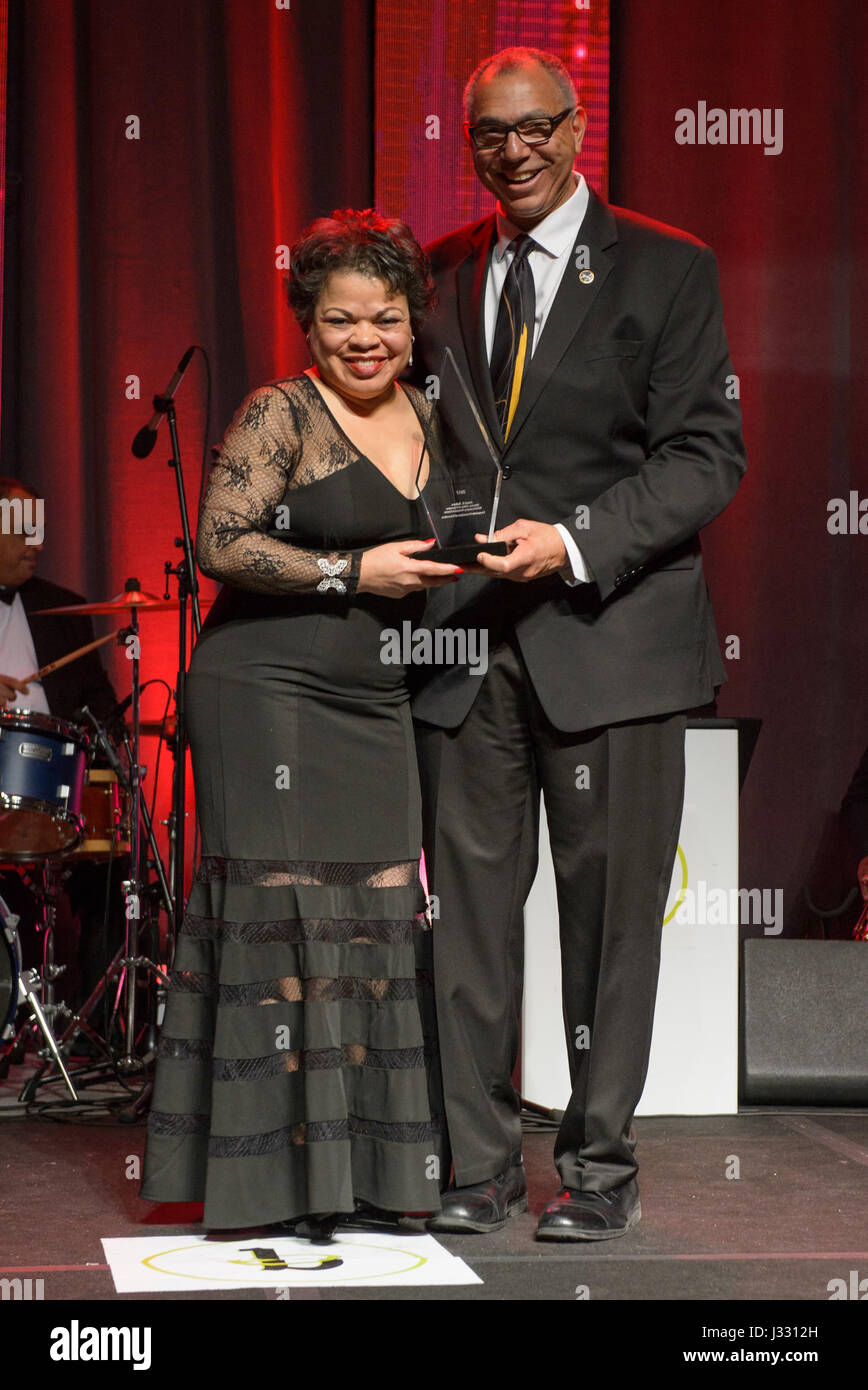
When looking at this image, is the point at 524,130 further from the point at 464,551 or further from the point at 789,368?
the point at 789,368

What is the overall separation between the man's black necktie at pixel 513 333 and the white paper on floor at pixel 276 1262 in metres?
1.25

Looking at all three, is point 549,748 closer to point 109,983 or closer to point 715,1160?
point 715,1160

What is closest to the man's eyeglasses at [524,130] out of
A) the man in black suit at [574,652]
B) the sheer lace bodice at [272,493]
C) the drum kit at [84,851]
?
the man in black suit at [574,652]

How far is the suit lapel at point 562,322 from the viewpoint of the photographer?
2434mm

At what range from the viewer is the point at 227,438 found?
2438 mm

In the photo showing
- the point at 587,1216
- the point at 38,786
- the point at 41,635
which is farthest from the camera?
the point at 41,635

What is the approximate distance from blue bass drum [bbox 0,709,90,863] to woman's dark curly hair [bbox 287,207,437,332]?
1707 mm

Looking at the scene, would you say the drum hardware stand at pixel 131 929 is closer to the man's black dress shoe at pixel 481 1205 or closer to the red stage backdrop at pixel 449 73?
the red stage backdrop at pixel 449 73

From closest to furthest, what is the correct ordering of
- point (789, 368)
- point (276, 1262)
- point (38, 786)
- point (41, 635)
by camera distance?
point (276, 1262)
point (38, 786)
point (41, 635)
point (789, 368)

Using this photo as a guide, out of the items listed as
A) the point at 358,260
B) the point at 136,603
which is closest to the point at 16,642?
the point at 136,603

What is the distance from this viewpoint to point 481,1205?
2.42 meters

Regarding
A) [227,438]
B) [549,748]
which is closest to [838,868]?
[549,748]

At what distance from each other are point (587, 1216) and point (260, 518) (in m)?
1.17
